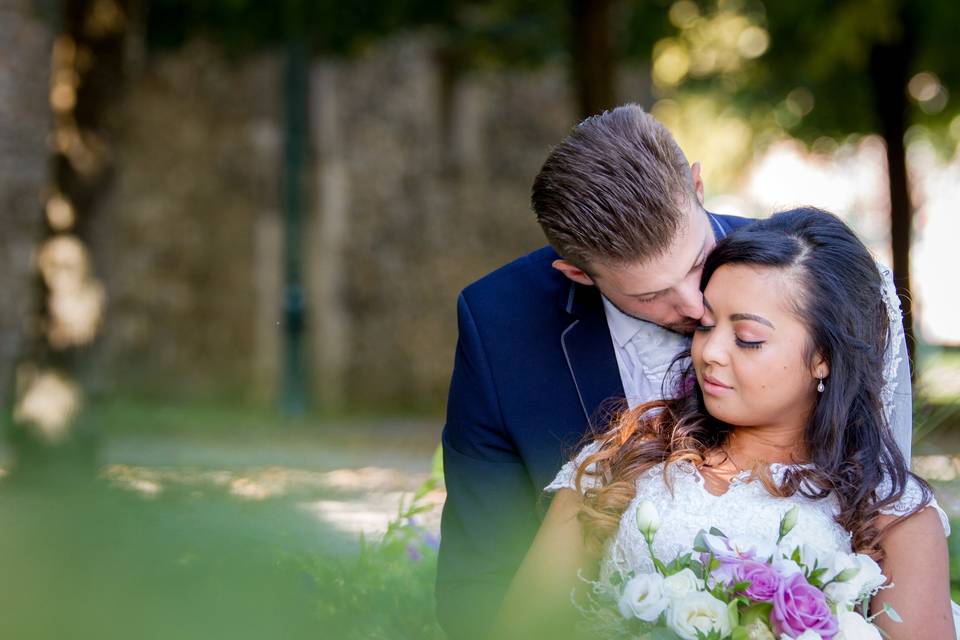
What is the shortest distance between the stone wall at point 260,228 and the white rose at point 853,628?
12.4 metres

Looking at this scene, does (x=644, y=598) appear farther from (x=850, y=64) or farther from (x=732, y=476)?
(x=850, y=64)

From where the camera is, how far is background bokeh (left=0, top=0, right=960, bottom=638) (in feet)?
22.9

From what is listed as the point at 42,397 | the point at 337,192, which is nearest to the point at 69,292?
the point at 42,397

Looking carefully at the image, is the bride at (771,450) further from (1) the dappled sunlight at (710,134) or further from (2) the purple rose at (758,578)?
(1) the dappled sunlight at (710,134)

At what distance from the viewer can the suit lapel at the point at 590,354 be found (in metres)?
3.18

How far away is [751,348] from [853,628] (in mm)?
635

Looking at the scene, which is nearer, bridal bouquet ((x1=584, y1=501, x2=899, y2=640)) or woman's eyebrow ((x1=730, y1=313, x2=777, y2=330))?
bridal bouquet ((x1=584, y1=501, x2=899, y2=640))

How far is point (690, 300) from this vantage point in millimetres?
2840

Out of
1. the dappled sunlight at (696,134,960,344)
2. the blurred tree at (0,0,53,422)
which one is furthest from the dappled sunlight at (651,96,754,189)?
the blurred tree at (0,0,53,422)

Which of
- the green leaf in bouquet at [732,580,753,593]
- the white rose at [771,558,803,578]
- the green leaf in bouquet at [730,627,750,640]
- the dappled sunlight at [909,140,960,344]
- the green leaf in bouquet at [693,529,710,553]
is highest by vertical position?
the green leaf in bouquet at [693,529,710,553]

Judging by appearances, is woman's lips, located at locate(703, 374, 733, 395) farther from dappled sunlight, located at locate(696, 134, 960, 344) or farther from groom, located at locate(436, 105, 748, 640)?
dappled sunlight, located at locate(696, 134, 960, 344)

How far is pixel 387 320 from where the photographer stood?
1620 centimetres

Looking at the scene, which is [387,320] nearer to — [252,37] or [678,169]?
[252,37]

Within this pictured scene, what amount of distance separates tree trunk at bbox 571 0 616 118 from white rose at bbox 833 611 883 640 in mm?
7713
